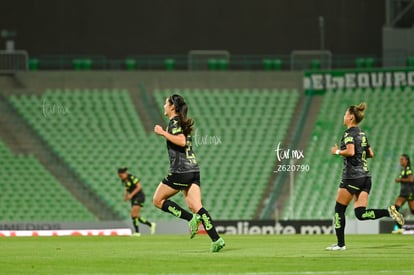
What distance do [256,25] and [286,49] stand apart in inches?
65.3

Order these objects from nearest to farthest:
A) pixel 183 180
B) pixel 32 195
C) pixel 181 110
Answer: pixel 181 110
pixel 183 180
pixel 32 195

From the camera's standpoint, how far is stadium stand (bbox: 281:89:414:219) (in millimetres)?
35719

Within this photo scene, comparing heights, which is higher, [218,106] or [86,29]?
[86,29]

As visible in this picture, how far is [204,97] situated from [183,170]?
24.1 meters

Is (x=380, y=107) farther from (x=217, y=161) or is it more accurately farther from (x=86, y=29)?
(x=86, y=29)

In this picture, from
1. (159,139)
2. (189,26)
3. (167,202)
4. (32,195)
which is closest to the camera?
(167,202)

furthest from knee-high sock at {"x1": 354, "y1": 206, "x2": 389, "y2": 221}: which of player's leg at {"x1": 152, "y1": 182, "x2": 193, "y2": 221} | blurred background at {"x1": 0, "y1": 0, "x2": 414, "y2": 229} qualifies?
blurred background at {"x1": 0, "y1": 0, "x2": 414, "y2": 229}

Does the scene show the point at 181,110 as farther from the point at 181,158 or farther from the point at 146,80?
the point at 146,80

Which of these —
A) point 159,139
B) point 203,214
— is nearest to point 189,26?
point 159,139

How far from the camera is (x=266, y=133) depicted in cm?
3900

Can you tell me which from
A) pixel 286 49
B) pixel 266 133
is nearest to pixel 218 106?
pixel 266 133

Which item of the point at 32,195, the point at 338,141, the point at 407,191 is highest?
the point at 338,141

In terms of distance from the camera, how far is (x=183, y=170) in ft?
54.9

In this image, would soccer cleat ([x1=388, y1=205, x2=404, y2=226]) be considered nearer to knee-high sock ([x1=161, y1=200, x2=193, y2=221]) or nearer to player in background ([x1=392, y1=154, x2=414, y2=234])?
knee-high sock ([x1=161, y1=200, x2=193, y2=221])
